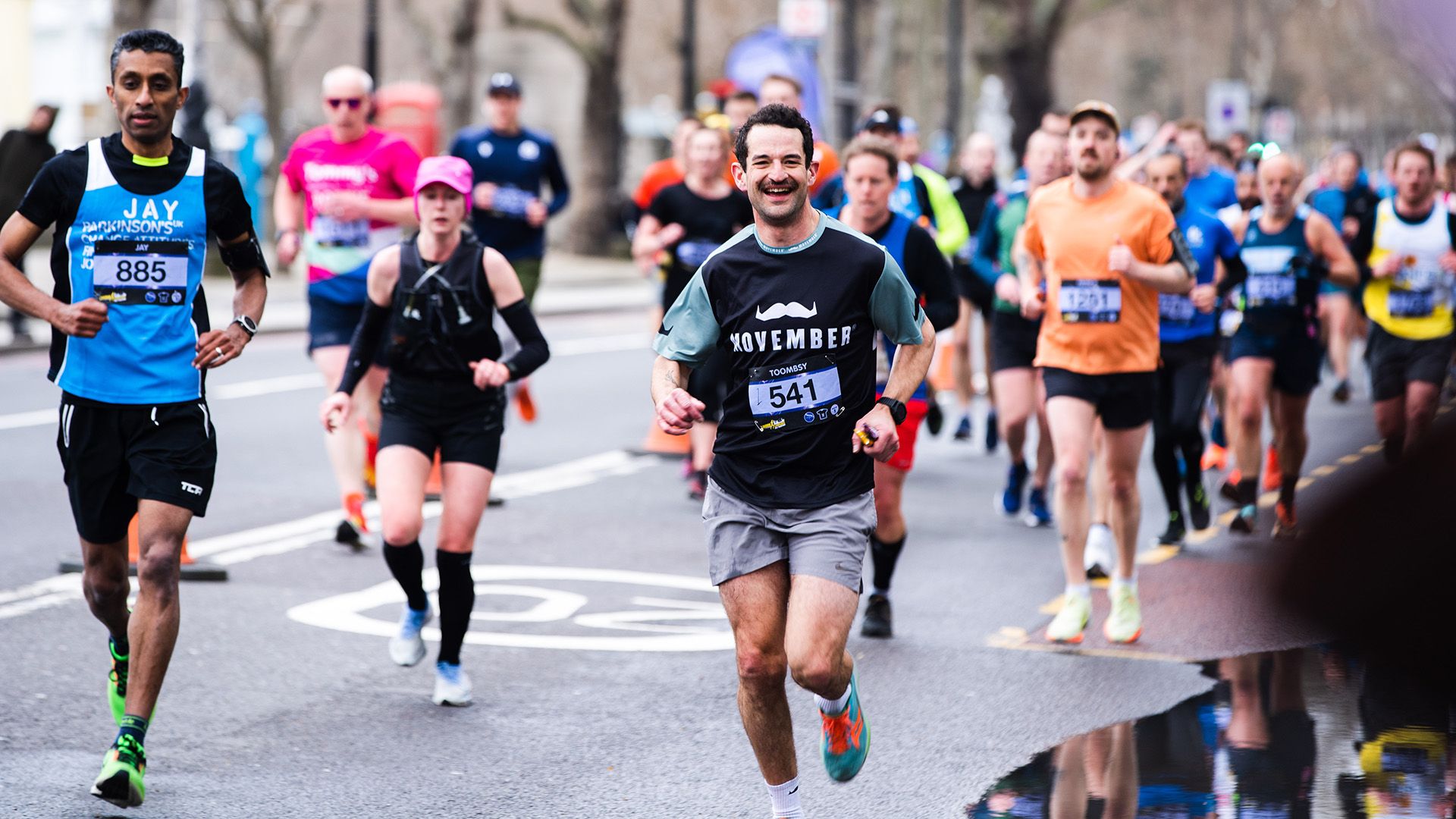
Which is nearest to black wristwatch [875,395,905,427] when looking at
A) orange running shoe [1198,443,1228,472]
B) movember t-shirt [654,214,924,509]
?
movember t-shirt [654,214,924,509]

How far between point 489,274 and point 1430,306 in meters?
6.10

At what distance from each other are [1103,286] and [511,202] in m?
5.03

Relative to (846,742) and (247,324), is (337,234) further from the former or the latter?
(846,742)

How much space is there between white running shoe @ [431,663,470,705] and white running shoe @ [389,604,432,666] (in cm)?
17

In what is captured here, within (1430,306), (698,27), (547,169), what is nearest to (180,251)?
(547,169)

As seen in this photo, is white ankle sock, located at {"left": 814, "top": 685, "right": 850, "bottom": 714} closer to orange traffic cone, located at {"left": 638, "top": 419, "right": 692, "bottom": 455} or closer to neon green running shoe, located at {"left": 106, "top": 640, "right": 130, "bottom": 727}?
neon green running shoe, located at {"left": 106, "top": 640, "right": 130, "bottom": 727}

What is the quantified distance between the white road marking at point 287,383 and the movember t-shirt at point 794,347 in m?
7.92

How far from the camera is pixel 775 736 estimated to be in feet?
15.7

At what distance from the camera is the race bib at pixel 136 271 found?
5.47 m

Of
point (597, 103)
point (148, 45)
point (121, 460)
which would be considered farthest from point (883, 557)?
point (597, 103)

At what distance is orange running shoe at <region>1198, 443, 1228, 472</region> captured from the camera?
1245cm

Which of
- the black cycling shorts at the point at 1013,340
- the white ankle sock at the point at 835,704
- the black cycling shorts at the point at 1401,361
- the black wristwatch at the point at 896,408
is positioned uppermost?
the black wristwatch at the point at 896,408

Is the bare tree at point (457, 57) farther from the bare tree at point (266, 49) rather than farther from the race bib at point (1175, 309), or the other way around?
the race bib at point (1175, 309)

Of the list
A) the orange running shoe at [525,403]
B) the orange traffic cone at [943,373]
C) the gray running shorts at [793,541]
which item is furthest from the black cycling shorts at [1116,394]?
the orange traffic cone at [943,373]
